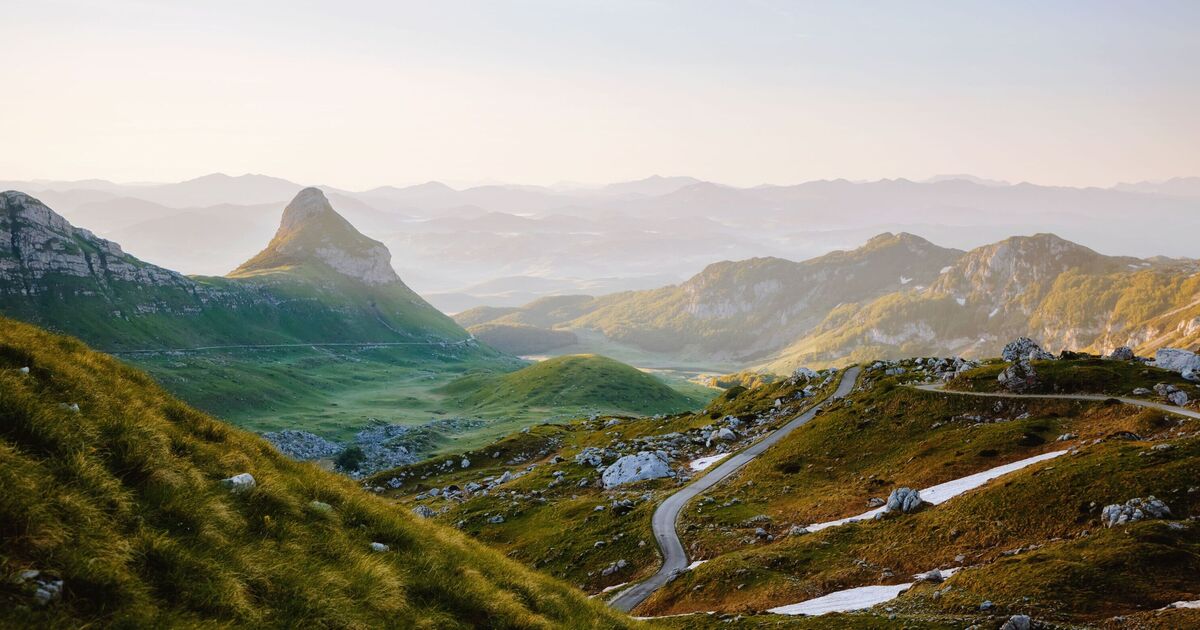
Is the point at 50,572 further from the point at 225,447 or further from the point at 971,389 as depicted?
the point at 971,389

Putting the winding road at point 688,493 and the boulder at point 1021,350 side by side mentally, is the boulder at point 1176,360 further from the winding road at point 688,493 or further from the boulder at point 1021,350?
the winding road at point 688,493

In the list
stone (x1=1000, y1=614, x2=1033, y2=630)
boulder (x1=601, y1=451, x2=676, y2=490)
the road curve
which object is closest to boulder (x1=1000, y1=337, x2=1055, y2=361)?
the road curve

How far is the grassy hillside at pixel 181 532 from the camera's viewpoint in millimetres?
11727

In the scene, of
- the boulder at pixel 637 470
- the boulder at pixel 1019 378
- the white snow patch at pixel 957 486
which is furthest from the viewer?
the boulder at pixel 637 470

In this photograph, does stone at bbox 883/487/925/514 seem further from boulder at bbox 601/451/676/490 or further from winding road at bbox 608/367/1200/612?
boulder at bbox 601/451/676/490

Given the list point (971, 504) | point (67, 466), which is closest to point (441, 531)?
point (67, 466)

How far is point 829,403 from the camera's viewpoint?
113875 mm

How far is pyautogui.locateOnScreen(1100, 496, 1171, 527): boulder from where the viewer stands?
41469 millimetres

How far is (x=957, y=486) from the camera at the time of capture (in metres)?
62.0

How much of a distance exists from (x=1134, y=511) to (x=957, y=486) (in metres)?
20.4

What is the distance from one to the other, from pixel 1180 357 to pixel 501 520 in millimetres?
95626

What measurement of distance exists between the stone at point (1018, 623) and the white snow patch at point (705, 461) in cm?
6903

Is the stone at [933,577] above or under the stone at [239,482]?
under

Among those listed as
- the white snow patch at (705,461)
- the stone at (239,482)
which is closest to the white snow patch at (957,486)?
the white snow patch at (705,461)
